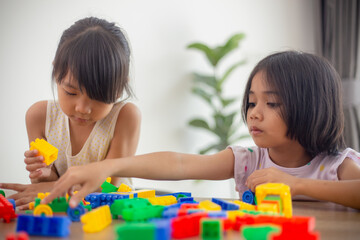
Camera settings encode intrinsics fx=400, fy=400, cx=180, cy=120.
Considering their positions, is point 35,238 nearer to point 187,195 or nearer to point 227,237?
point 227,237

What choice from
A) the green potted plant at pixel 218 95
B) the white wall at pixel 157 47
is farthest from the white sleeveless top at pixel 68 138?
the green potted plant at pixel 218 95

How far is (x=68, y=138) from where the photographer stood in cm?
163

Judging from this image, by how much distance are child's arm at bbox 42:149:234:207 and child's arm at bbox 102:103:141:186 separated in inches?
18.5

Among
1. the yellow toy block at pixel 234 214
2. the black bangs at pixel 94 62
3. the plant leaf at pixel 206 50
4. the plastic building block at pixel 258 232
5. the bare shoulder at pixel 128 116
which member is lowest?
the yellow toy block at pixel 234 214

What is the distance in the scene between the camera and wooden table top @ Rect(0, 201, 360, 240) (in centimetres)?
69

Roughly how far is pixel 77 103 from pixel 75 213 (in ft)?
1.82

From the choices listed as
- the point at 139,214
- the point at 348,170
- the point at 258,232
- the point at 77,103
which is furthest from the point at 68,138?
the point at 258,232

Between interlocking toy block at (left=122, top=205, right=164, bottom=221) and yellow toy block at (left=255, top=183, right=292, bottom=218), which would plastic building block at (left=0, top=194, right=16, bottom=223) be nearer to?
interlocking toy block at (left=122, top=205, right=164, bottom=221)

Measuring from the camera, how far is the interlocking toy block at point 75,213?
31.8 inches

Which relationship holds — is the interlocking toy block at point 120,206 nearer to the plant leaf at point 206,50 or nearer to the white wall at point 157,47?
the white wall at point 157,47

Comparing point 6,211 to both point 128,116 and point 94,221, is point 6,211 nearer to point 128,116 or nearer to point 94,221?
point 94,221

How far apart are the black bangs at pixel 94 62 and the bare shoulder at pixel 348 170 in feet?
2.49

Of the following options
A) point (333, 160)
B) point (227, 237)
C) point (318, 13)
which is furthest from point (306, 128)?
point (318, 13)

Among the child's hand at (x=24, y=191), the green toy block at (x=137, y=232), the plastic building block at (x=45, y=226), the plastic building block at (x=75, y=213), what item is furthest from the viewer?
the child's hand at (x=24, y=191)
